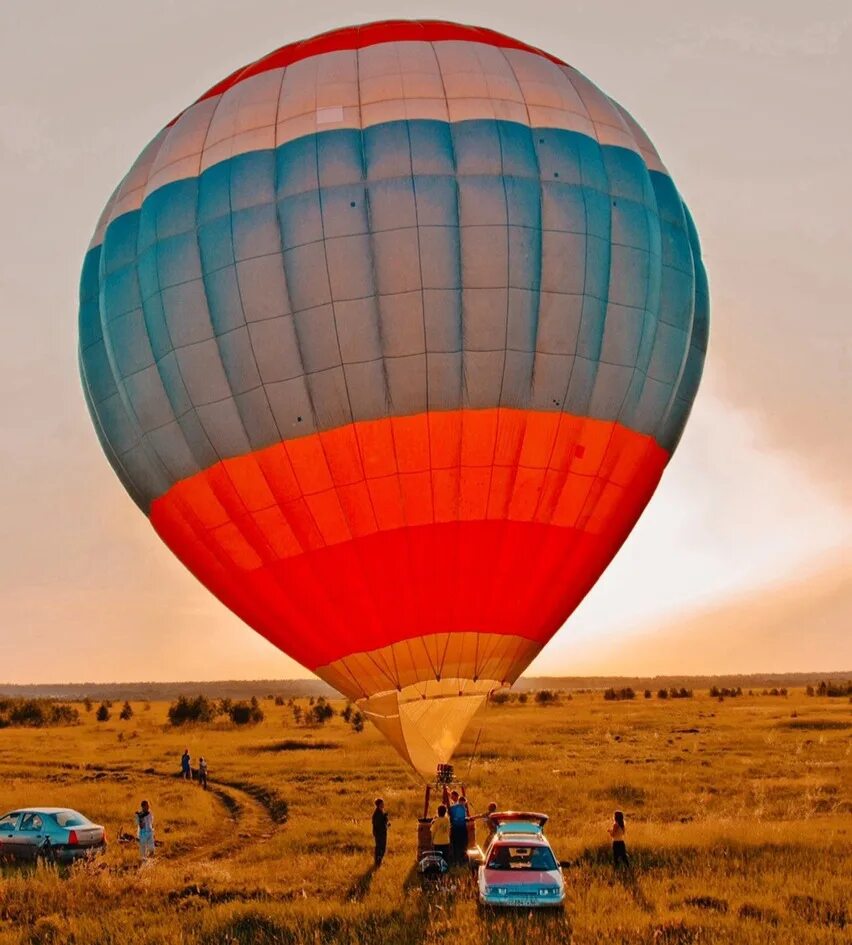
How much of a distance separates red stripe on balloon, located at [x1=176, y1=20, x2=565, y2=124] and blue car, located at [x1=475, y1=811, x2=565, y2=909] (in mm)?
13731

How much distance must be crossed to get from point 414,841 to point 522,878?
6.69 metres

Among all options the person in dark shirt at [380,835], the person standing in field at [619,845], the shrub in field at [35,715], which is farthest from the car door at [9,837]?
the shrub in field at [35,715]

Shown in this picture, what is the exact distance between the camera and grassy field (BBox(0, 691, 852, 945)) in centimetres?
1495

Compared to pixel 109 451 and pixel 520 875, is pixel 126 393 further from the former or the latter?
pixel 520 875

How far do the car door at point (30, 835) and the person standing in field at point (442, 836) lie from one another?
7.03m

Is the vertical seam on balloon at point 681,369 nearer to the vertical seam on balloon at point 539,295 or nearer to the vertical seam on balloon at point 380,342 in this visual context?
the vertical seam on balloon at point 539,295

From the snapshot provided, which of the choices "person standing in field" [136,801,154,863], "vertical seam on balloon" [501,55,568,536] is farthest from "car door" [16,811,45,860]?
"vertical seam on balloon" [501,55,568,536]

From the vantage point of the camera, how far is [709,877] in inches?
692

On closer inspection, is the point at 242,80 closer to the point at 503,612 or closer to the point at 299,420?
the point at 299,420

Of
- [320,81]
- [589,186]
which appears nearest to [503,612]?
[589,186]

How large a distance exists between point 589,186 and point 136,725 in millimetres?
50473

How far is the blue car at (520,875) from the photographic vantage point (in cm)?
1548

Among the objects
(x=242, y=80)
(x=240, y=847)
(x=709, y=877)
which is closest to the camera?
(x=709, y=877)

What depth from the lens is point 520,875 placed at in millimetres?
15750
